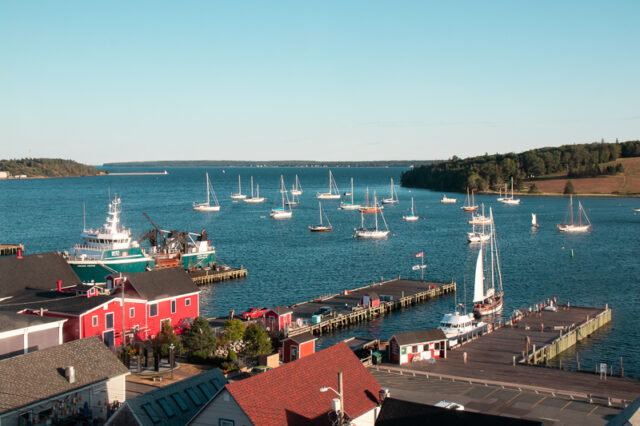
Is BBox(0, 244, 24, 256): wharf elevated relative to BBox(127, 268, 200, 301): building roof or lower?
lower

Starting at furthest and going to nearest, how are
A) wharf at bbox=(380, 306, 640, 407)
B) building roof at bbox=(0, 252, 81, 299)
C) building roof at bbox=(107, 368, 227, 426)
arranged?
1. building roof at bbox=(0, 252, 81, 299)
2. wharf at bbox=(380, 306, 640, 407)
3. building roof at bbox=(107, 368, 227, 426)

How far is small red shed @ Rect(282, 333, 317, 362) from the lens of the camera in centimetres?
3653

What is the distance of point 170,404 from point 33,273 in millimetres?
25873

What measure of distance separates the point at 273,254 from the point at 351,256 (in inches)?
407

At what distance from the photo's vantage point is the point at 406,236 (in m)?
109

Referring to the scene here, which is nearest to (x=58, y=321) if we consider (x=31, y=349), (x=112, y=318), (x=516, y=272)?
(x=31, y=349)

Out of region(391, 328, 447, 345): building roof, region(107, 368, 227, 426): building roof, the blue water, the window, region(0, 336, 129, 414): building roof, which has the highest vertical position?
region(0, 336, 129, 414): building roof

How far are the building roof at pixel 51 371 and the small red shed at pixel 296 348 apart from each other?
40.5 ft

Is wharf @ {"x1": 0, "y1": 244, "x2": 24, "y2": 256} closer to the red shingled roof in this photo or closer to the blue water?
the blue water

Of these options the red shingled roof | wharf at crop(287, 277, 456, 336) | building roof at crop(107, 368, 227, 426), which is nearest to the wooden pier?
wharf at crop(287, 277, 456, 336)

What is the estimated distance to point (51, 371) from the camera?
24.2m

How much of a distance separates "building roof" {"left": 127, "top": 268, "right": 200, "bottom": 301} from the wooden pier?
2494cm

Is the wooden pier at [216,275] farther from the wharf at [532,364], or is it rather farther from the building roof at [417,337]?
the building roof at [417,337]

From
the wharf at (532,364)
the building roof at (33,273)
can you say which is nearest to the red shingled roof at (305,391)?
the wharf at (532,364)
